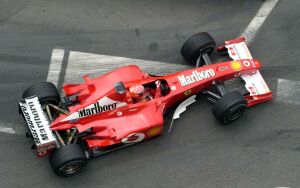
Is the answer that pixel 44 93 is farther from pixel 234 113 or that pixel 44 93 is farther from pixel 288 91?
pixel 288 91

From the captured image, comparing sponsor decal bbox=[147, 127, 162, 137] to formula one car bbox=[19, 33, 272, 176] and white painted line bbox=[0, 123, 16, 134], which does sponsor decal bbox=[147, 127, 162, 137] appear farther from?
white painted line bbox=[0, 123, 16, 134]

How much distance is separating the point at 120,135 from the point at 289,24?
554 centimetres

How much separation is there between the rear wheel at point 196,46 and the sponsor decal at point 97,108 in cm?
226

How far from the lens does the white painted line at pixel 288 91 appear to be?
32.6 ft

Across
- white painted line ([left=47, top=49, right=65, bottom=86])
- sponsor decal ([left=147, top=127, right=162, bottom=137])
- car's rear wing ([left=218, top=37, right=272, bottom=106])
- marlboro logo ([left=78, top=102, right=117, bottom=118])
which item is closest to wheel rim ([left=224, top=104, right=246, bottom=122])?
car's rear wing ([left=218, top=37, right=272, bottom=106])

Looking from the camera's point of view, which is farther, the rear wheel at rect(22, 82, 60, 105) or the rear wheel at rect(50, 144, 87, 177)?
the rear wheel at rect(22, 82, 60, 105)

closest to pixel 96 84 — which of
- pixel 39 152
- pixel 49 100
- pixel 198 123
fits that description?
pixel 49 100

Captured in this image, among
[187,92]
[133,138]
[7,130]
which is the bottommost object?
[133,138]

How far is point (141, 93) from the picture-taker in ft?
28.9

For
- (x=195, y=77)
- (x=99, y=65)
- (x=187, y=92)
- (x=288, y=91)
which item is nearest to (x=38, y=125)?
(x=99, y=65)

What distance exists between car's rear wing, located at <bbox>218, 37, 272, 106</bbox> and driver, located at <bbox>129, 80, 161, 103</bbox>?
1.94m

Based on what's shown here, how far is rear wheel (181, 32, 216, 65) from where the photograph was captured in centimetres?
999

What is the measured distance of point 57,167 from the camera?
8281 millimetres

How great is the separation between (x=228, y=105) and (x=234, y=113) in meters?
0.46
